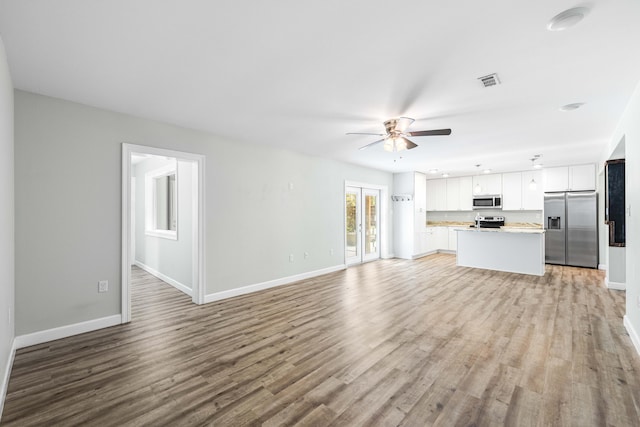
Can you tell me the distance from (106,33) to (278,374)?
9.25 ft

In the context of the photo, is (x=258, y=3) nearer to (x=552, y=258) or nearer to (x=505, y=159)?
(x=505, y=159)

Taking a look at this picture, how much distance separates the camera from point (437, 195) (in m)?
9.66

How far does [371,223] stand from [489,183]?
3.91 m

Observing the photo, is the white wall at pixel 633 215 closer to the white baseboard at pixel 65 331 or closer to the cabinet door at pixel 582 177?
the cabinet door at pixel 582 177

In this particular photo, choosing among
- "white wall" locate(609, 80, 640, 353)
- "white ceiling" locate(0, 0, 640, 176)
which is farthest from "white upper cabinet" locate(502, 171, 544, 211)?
"white wall" locate(609, 80, 640, 353)

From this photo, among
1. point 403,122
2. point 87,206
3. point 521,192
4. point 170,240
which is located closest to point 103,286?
point 87,206

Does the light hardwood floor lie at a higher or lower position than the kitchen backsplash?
lower

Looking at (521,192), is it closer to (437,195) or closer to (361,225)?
(437,195)

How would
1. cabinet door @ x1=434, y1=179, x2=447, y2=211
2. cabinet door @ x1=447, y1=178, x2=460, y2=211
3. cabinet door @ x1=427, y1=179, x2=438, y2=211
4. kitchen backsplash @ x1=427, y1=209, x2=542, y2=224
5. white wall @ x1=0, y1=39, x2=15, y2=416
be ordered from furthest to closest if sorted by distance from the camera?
cabinet door @ x1=427, y1=179, x2=438, y2=211 < cabinet door @ x1=434, y1=179, x2=447, y2=211 < cabinet door @ x1=447, y1=178, x2=460, y2=211 < kitchen backsplash @ x1=427, y1=209, x2=542, y2=224 < white wall @ x1=0, y1=39, x2=15, y2=416

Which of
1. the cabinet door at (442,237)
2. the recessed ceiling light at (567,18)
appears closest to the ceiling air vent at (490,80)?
the recessed ceiling light at (567,18)

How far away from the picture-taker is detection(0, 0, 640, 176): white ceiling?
1.76m

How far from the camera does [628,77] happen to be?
2.54 m

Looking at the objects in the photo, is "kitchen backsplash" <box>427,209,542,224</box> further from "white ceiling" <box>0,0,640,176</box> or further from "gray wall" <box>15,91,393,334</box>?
"gray wall" <box>15,91,393,334</box>

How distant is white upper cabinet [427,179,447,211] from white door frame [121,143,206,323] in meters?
7.89
